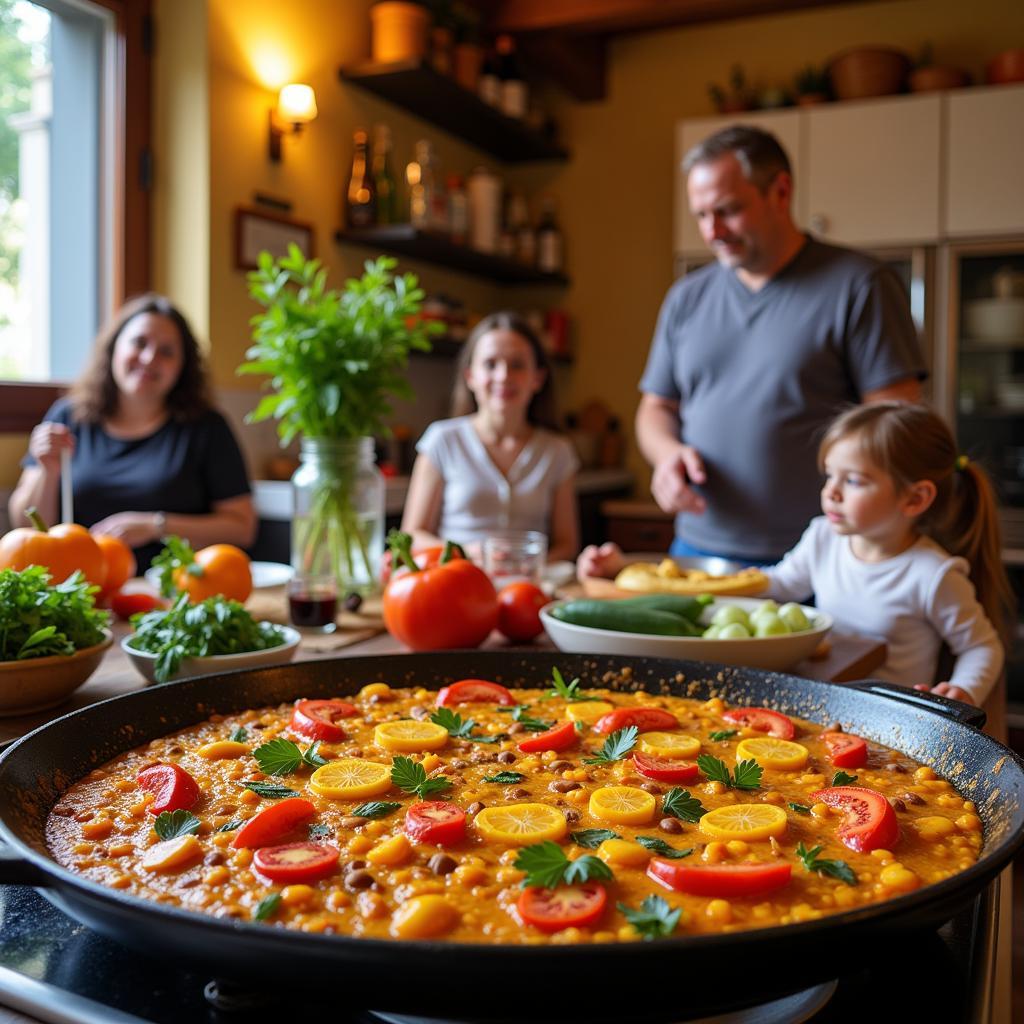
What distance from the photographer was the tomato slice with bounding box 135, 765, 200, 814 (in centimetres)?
95

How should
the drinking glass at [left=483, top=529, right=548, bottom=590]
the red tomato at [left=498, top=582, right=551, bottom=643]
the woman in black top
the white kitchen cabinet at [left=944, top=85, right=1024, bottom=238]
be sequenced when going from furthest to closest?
the white kitchen cabinet at [left=944, top=85, right=1024, bottom=238] → the woman in black top → the drinking glass at [left=483, top=529, right=548, bottom=590] → the red tomato at [left=498, top=582, right=551, bottom=643]

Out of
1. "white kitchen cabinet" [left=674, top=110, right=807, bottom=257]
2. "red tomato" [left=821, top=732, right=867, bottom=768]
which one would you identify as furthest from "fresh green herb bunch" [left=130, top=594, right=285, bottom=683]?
"white kitchen cabinet" [left=674, top=110, right=807, bottom=257]

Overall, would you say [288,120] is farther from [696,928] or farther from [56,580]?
[696,928]

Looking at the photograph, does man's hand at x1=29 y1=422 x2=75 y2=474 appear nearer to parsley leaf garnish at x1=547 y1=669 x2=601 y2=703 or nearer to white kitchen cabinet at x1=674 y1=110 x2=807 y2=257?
parsley leaf garnish at x1=547 y1=669 x2=601 y2=703

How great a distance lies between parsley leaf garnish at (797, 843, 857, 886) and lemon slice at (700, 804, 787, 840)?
0.05 m

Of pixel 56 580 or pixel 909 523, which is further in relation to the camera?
pixel 909 523

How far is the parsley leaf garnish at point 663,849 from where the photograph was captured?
2.87ft

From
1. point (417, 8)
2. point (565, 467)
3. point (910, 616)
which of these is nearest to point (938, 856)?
point (910, 616)

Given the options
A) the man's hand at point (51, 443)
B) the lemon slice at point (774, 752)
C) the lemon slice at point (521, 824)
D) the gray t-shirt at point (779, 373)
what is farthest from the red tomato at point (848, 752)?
the man's hand at point (51, 443)

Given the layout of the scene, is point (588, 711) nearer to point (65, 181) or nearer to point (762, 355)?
point (762, 355)

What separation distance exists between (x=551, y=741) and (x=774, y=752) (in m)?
0.24

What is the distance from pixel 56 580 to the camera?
1.63m

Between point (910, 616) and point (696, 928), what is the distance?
114 centimetres

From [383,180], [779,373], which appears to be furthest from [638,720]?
[383,180]
